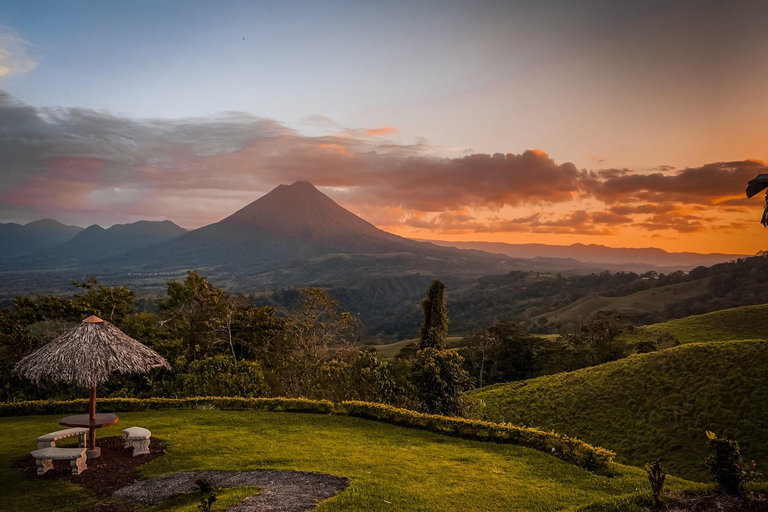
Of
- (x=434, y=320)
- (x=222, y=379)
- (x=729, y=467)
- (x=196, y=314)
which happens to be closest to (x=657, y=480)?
(x=729, y=467)

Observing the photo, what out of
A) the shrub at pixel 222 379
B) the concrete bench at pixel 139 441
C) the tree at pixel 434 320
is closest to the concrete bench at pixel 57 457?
the concrete bench at pixel 139 441

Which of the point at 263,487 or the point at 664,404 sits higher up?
the point at 263,487

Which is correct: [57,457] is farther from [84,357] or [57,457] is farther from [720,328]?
[720,328]

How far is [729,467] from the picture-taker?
667cm

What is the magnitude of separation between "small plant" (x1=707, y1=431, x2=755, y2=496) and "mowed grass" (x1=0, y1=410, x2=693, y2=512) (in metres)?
2.08

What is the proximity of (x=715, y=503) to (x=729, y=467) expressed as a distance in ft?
1.96

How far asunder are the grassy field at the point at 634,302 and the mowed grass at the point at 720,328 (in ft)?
164

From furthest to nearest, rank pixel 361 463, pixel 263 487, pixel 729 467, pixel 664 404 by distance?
pixel 664 404 < pixel 361 463 < pixel 263 487 < pixel 729 467

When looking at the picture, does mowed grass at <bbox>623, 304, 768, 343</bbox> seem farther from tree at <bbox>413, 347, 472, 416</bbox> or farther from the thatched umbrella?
the thatched umbrella

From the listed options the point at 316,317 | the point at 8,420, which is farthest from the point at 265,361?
the point at 8,420

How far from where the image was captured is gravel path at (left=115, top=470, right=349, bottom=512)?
7.52 meters

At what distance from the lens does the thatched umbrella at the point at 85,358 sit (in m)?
10.5

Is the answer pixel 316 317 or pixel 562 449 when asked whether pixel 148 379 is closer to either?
pixel 316 317

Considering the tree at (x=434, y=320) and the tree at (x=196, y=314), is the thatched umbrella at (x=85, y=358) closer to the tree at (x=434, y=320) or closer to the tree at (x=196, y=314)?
the tree at (x=196, y=314)
